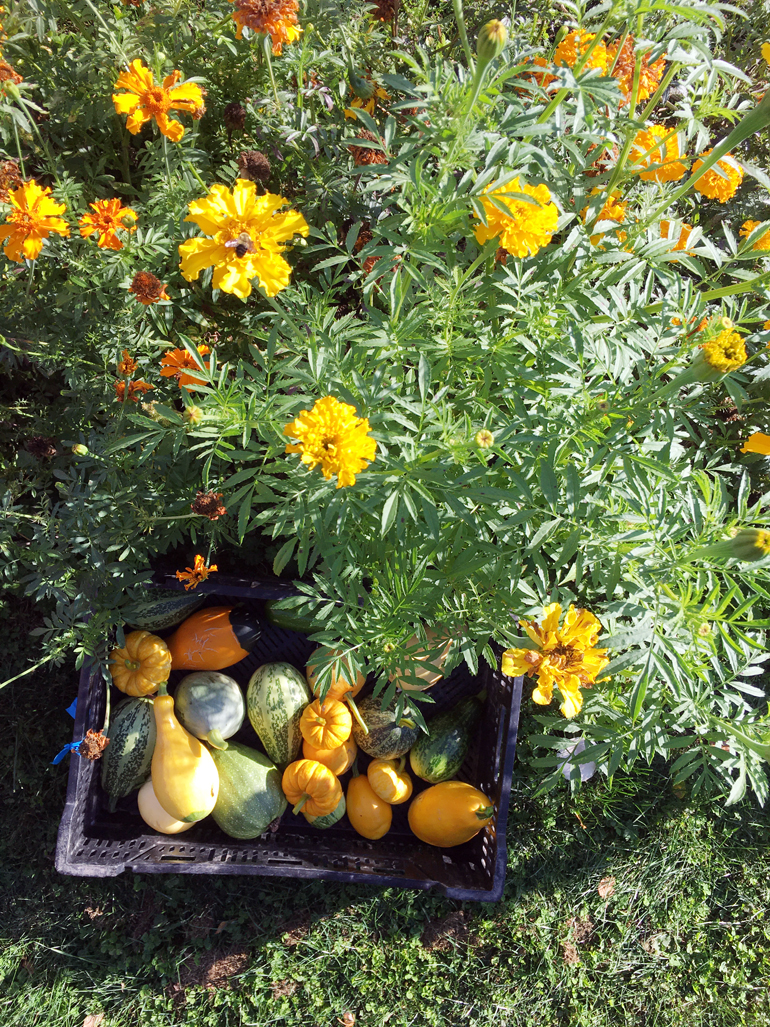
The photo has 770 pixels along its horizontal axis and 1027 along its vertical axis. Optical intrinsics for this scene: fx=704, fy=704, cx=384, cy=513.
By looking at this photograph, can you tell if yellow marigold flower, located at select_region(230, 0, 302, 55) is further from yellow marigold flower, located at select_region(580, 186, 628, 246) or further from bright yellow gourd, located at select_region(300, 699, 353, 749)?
bright yellow gourd, located at select_region(300, 699, 353, 749)

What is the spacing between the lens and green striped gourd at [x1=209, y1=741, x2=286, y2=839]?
2320 mm

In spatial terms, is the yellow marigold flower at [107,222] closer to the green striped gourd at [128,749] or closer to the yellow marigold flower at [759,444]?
the green striped gourd at [128,749]

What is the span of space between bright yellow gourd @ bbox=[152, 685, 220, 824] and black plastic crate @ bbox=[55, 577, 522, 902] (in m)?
0.17

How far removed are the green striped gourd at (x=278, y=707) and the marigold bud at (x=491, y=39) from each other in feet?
6.22

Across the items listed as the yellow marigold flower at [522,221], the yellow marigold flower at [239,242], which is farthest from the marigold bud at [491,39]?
the yellow marigold flower at [239,242]

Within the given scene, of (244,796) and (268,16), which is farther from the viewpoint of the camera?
(244,796)

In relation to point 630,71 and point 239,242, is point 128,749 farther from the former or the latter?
point 630,71

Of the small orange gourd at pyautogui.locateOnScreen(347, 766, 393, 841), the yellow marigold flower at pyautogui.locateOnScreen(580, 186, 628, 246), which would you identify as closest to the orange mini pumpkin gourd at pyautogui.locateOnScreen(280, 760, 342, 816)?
the small orange gourd at pyautogui.locateOnScreen(347, 766, 393, 841)

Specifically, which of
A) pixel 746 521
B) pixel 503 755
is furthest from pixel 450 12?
pixel 503 755

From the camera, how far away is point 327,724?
7.66 ft

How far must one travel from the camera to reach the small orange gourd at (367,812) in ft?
7.99

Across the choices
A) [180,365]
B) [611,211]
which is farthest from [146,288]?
[611,211]

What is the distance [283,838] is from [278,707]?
49cm

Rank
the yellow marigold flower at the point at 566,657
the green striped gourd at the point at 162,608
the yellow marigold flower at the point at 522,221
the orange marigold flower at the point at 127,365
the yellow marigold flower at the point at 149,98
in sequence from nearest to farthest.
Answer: the yellow marigold flower at the point at 522,221 → the yellow marigold flower at the point at 566,657 → the yellow marigold flower at the point at 149,98 → the orange marigold flower at the point at 127,365 → the green striped gourd at the point at 162,608
